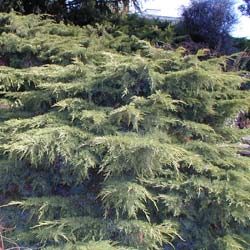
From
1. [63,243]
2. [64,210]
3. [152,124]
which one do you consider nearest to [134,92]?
[152,124]

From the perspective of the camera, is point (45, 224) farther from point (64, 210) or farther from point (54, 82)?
point (54, 82)

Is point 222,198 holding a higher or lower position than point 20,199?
higher

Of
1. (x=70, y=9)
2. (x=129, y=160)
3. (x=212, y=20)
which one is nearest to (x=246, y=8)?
(x=212, y=20)

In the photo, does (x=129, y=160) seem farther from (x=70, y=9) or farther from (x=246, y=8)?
(x=246, y=8)

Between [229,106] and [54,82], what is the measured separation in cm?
168

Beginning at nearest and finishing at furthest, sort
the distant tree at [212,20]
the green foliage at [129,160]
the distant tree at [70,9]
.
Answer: the green foliage at [129,160] < the distant tree at [212,20] < the distant tree at [70,9]

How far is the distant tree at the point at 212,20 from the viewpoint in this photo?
7.23m

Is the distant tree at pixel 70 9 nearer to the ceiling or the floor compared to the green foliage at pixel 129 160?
nearer to the ceiling

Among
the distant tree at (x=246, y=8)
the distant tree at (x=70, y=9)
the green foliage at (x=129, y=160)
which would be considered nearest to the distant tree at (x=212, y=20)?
the distant tree at (x=246, y=8)

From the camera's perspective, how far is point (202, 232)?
3.13m

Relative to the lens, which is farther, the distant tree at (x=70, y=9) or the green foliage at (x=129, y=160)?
the distant tree at (x=70, y=9)

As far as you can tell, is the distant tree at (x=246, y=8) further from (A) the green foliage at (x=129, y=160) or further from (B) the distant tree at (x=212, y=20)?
(A) the green foliage at (x=129, y=160)

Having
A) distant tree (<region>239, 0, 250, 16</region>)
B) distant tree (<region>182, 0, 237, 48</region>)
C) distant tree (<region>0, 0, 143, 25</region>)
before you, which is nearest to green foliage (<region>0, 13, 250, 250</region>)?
distant tree (<region>182, 0, 237, 48</region>)

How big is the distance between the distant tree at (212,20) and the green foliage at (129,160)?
3.49m
